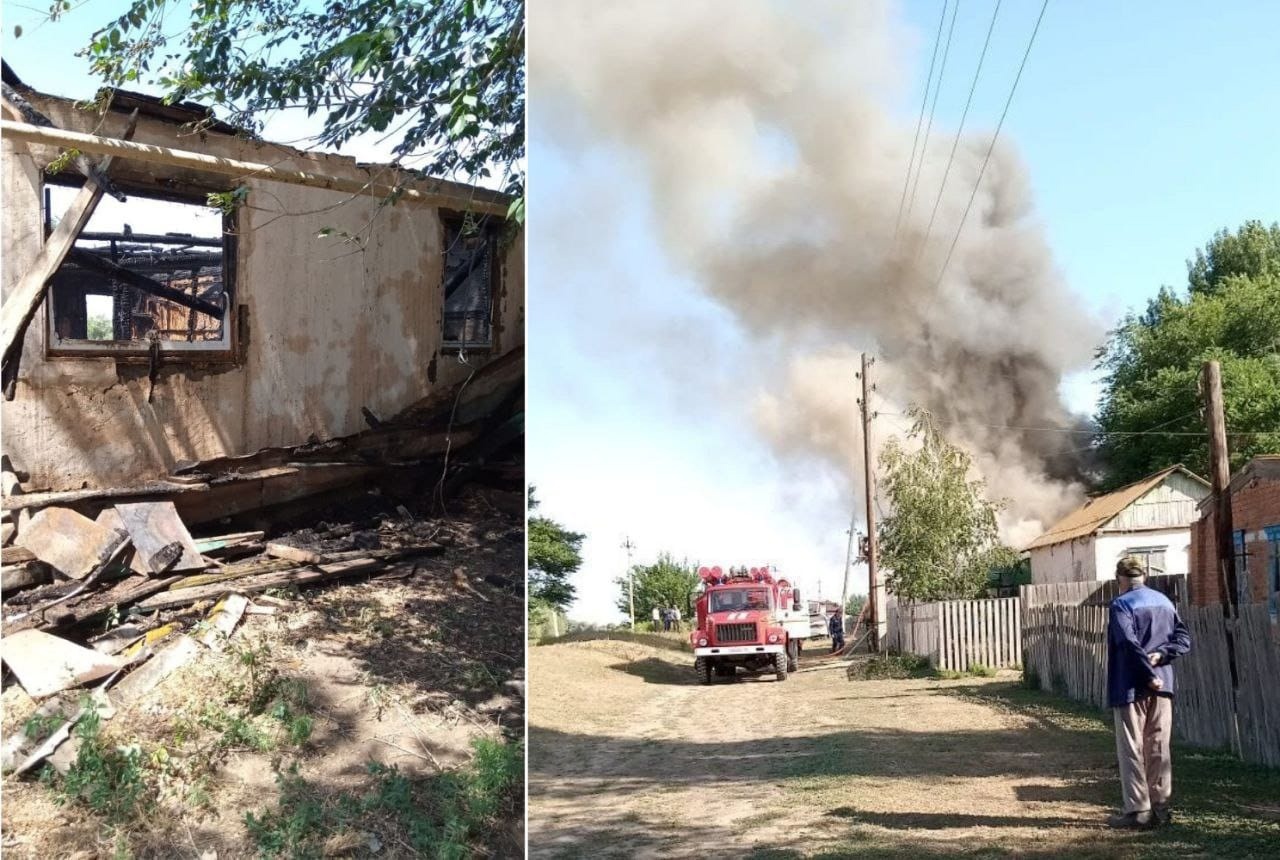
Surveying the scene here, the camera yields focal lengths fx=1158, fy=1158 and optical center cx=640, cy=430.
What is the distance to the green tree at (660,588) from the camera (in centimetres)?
4388

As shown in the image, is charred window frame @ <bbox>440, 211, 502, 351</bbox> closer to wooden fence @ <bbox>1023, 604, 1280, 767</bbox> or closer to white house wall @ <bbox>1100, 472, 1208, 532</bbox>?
wooden fence @ <bbox>1023, 604, 1280, 767</bbox>

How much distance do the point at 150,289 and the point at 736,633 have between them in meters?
15.2

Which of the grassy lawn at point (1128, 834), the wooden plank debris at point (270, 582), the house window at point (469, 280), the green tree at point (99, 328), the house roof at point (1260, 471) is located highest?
the house roof at point (1260, 471)

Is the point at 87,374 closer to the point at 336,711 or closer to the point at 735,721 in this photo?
the point at 336,711

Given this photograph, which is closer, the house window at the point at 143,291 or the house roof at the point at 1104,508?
the house window at the point at 143,291

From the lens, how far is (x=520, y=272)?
397 cm

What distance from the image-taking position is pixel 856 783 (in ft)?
24.6

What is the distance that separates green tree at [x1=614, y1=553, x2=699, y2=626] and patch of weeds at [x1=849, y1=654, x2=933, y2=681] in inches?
956

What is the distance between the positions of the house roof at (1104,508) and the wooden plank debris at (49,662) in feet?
74.2

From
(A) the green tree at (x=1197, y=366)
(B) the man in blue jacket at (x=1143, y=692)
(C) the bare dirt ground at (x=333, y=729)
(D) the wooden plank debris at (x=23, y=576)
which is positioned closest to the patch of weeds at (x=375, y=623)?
(C) the bare dirt ground at (x=333, y=729)

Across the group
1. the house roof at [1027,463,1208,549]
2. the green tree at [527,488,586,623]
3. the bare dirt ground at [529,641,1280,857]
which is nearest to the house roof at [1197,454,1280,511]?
the bare dirt ground at [529,641,1280,857]

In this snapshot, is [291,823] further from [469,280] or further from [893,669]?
[893,669]

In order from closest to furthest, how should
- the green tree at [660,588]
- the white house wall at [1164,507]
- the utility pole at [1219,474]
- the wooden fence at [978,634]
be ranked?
the utility pole at [1219,474] → the wooden fence at [978,634] → the white house wall at [1164,507] → the green tree at [660,588]

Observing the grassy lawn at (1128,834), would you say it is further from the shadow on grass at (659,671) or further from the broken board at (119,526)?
the shadow on grass at (659,671)
